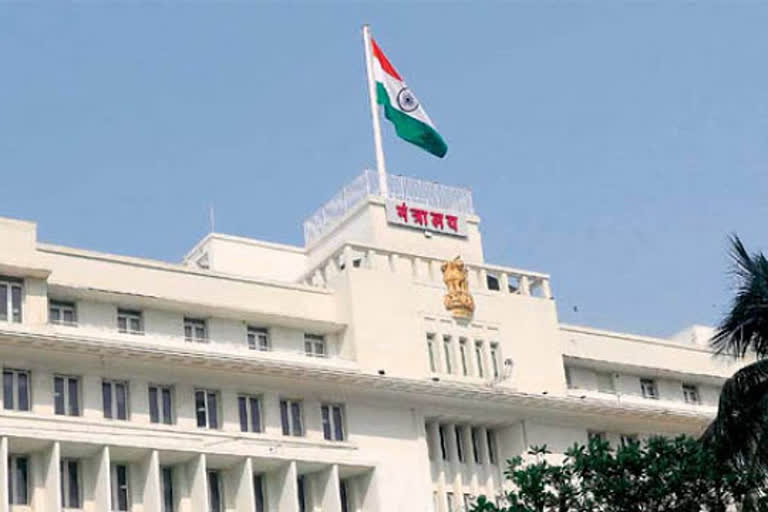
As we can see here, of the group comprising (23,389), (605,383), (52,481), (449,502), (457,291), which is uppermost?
(457,291)

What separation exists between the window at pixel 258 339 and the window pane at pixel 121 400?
4263 mm

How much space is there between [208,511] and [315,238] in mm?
11197

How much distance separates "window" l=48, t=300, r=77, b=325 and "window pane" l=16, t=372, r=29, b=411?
1.87m

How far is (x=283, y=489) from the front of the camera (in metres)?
42.4

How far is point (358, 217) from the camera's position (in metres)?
47.5

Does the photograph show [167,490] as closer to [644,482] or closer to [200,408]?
[200,408]

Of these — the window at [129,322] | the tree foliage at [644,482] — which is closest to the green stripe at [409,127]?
the window at [129,322]

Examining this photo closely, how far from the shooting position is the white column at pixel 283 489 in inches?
1661

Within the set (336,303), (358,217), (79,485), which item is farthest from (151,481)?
(358,217)

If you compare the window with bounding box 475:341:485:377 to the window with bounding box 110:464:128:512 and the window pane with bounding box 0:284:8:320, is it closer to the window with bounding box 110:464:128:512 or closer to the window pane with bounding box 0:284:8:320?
the window with bounding box 110:464:128:512

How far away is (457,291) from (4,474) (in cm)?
1482

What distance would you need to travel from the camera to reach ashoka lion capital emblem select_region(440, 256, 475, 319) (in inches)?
1836

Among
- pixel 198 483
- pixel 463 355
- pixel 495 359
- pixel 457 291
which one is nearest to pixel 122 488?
pixel 198 483

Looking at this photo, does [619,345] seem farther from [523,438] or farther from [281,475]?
[281,475]
